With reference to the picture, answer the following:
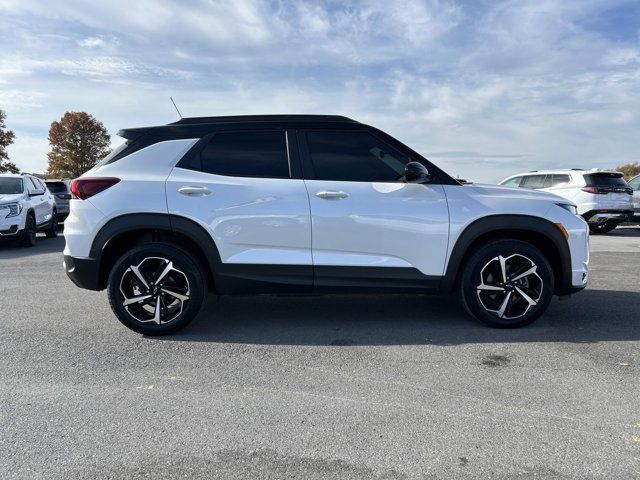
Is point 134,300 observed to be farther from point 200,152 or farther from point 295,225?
point 295,225

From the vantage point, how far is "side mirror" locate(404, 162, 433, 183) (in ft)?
13.4

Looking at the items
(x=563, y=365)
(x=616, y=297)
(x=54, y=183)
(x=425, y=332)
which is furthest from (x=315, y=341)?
(x=54, y=183)

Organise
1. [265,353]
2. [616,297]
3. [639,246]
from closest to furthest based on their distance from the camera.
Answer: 1. [265,353]
2. [616,297]
3. [639,246]

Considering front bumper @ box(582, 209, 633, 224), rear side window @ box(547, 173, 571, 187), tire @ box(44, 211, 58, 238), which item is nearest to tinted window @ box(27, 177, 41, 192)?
tire @ box(44, 211, 58, 238)

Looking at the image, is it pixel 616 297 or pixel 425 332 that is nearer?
pixel 425 332

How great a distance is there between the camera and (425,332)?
437 cm

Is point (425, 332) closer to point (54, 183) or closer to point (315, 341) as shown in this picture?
point (315, 341)

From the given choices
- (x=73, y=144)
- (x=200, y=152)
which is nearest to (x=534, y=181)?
(x=200, y=152)

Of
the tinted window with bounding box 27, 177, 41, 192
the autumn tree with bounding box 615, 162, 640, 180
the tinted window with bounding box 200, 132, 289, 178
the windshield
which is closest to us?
the tinted window with bounding box 200, 132, 289, 178

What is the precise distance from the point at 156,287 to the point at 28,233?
853cm

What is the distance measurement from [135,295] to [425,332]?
2.57 metres

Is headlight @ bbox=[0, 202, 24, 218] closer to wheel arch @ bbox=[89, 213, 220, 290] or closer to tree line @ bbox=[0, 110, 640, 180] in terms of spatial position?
wheel arch @ bbox=[89, 213, 220, 290]

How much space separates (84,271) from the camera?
423 centimetres

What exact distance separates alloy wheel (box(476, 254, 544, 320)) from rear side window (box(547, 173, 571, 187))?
1068 cm
